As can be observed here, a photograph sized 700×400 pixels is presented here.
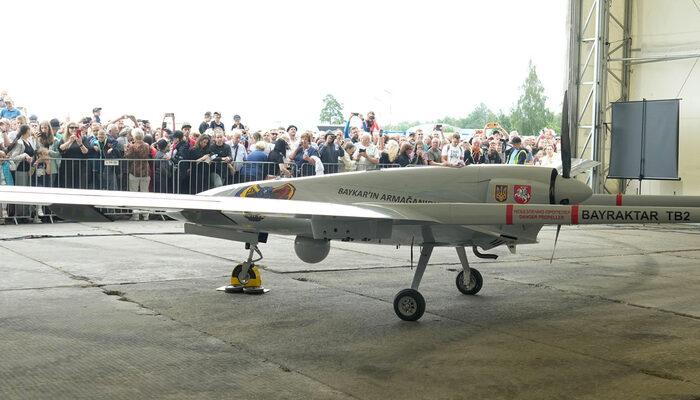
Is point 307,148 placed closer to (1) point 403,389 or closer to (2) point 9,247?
(2) point 9,247

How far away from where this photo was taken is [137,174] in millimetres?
19156

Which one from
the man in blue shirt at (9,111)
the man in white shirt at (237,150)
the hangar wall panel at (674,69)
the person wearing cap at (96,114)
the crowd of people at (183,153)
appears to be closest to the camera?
the crowd of people at (183,153)

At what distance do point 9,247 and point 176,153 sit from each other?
262 inches

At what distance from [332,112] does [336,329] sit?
38756mm

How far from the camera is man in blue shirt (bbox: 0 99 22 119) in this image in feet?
64.5

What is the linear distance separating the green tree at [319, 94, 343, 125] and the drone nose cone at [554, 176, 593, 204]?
37.1 m

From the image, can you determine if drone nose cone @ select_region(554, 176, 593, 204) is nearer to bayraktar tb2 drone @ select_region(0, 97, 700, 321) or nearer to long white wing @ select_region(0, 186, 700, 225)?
bayraktar tb2 drone @ select_region(0, 97, 700, 321)

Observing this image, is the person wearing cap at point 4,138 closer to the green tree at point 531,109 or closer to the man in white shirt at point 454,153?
the man in white shirt at point 454,153

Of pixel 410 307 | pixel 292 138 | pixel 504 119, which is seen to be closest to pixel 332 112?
pixel 504 119

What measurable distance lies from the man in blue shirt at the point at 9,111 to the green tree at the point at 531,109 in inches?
1720

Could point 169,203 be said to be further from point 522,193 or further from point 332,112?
point 332,112

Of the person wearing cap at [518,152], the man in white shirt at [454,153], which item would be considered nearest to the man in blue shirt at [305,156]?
the man in white shirt at [454,153]

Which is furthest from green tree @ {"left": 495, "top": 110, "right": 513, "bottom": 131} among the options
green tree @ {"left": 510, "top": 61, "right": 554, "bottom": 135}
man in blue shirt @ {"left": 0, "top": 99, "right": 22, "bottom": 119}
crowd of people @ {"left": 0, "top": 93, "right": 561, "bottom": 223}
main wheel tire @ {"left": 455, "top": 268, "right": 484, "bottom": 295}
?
main wheel tire @ {"left": 455, "top": 268, "right": 484, "bottom": 295}

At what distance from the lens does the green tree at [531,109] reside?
5831cm
